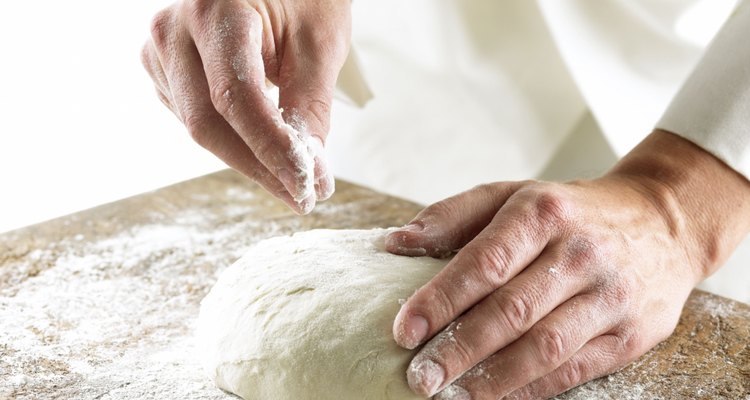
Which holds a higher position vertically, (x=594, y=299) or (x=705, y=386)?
(x=594, y=299)

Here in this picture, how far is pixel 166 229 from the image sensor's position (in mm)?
2066

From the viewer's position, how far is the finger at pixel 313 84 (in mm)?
1319

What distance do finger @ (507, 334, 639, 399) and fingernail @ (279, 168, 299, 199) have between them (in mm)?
463

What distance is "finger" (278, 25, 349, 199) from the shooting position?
1.32 meters

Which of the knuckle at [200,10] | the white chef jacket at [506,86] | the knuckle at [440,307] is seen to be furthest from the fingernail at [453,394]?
the white chef jacket at [506,86]

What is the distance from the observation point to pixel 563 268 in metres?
1.30

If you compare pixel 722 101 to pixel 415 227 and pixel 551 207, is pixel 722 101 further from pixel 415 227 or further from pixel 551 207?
pixel 415 227

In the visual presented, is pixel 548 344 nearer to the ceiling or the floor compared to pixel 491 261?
nearer to the floor

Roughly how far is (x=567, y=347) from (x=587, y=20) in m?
1.12

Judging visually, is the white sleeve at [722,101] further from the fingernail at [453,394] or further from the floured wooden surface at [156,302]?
the fingernail at [453,394]

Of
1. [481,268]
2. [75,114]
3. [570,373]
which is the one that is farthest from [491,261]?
[75,114]

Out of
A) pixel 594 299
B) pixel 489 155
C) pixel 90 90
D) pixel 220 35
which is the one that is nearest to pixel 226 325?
pixel 220 35

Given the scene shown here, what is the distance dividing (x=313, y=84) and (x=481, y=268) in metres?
0.40

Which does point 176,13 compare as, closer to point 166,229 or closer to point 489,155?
point 166,229
